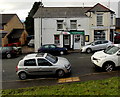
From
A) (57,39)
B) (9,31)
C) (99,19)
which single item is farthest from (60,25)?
(9,31)

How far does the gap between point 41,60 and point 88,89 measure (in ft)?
15.4

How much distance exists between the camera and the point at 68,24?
83.1 ft

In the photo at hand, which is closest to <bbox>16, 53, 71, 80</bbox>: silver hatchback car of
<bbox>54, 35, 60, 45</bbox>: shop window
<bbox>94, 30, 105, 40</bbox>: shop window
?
<bbox>54, 35, 60, 45</bbox>: shop window

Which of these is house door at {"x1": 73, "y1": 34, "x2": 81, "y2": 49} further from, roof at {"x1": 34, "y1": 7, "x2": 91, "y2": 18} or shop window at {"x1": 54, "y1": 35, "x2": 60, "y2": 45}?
roof at {"x1": 34, "y1": 7, "x2": 91, "y2": 18}

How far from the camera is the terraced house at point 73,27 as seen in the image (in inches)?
989

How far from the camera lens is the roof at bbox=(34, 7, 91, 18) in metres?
25.4

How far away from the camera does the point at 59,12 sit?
2628 cm

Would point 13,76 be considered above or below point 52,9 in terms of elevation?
below

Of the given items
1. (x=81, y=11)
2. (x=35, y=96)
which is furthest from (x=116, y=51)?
(x=81, y=11)

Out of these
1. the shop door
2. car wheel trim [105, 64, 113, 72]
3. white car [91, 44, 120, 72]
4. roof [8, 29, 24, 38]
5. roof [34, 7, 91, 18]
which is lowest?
car wheel trim [105, 64, 113, 72]

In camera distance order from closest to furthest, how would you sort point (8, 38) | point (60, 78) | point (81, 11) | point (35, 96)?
point (35, 96) → point (60, 78) → point (81, 11) → point (8, 38)

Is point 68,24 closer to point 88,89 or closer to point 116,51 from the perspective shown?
point 116,51

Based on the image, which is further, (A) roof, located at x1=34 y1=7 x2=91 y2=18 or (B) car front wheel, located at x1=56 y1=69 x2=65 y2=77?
(A) roof, located at x1=34 y1=7 x2=91 y2=18

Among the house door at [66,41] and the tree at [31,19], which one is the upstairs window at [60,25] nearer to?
the house door at [66,41]
